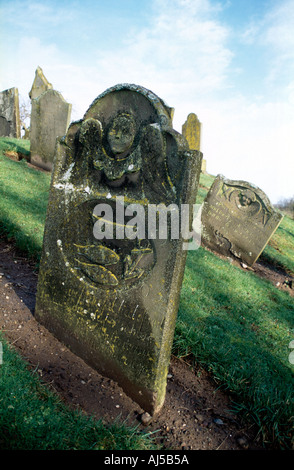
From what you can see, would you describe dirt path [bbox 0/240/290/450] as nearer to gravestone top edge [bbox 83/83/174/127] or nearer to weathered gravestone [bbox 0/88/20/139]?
gravestone top edge [bbox 83/83/174/127]

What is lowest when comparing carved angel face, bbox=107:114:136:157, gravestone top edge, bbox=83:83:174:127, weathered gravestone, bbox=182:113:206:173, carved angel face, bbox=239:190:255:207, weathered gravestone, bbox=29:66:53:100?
carved angel face, bbox=239:190:255:207

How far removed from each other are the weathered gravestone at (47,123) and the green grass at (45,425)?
755 cm

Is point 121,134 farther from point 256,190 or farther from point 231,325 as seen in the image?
point 256,190

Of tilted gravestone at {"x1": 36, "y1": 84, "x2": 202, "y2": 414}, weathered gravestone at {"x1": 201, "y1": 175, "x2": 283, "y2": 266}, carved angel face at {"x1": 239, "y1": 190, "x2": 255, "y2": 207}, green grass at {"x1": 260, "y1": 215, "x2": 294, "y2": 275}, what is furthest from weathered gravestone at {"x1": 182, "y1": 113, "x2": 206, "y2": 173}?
tilted gravestone at {"x1": 36, "y1": 84, "x2": 202, "y2": 414}

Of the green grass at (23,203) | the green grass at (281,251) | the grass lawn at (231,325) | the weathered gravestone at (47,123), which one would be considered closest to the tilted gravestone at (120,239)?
the grass lawn at (231,325)

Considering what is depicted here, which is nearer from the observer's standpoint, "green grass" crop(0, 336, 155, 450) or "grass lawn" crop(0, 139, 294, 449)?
"green grass" crop(0, 336, 155, 450)

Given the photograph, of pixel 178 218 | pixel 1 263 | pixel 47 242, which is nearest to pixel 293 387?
pixel 178 218

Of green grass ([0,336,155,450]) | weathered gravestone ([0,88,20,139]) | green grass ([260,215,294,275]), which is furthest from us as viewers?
weathered gravestone ([0,88,20,139])

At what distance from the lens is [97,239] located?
9.36ft

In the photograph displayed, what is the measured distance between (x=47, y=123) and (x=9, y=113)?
5175mm

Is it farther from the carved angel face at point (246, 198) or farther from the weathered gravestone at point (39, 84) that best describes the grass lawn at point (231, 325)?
the weathered gravestone at point (39, 84)

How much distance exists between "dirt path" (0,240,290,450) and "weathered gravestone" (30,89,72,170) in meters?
6.54

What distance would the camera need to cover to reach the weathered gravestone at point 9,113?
12188 mm

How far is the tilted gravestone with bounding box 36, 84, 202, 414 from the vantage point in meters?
2.43
